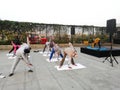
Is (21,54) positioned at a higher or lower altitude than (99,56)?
higher

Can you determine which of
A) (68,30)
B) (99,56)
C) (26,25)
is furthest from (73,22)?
(99,56)

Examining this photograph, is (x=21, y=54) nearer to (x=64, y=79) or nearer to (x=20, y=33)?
(x=64, y=79)

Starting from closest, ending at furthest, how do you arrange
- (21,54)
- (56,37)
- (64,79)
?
(64,79) < (21,54) < (56,37)

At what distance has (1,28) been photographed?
11906mm

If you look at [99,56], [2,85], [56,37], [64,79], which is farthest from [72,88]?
[56,37]

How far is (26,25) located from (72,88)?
413 inches

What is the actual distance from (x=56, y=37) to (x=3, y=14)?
17.9 feet

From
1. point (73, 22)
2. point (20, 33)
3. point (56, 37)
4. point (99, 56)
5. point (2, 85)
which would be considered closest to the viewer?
point (2, 85)

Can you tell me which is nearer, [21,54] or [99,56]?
[21,54]

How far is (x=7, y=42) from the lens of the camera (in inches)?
462

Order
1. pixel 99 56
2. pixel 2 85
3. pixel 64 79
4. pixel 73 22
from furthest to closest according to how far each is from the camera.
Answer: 1. pixel 73 22
2. pixel 99 56
3. pixel 64 79
4. pixel 2 85

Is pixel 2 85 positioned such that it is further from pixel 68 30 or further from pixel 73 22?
pixel 73 22

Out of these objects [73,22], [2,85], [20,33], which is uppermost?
[73,22]

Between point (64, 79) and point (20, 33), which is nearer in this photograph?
point (64, 79)
